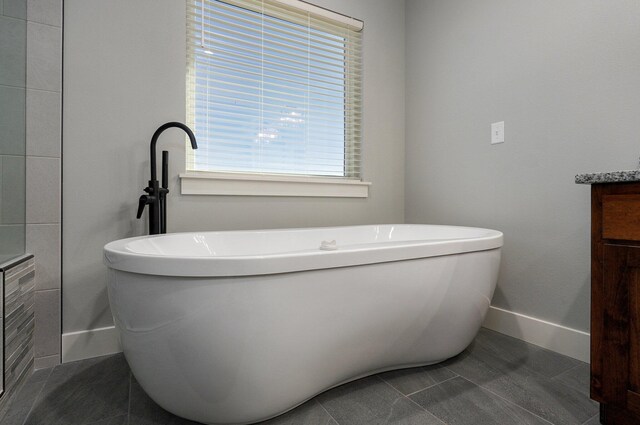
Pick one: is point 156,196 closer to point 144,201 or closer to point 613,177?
point 144,201

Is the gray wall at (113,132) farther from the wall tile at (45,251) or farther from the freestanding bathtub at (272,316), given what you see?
the freestanding bathtub at (272,316)

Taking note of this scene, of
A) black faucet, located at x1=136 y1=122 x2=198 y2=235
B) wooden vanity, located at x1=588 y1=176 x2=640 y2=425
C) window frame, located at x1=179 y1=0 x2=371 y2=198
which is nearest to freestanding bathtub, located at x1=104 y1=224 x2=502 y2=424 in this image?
black faucet, located at x1=136 y1=122 x2=198 y2=235

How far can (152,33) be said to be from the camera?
5.58 ft

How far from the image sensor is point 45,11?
1477 mm

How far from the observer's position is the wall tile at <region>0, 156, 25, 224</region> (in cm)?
131

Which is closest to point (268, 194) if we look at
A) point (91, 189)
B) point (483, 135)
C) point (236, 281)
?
point (91, 189)

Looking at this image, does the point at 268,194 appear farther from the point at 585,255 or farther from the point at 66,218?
the point at 585,255

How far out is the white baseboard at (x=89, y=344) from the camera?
5.04 feet

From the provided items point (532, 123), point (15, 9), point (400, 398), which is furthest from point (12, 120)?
point (532, 123)

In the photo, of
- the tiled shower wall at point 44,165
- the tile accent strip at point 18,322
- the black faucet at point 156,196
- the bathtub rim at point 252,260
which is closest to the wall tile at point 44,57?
the tiled shower wall at point 44,165

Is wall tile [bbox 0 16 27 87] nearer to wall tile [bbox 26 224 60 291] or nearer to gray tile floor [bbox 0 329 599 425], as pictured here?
wall tile [bbox 26 224 60 291]

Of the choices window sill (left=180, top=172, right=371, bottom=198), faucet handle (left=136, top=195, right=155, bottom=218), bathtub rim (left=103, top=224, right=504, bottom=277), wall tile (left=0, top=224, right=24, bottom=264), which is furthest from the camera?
window sill (left=180, top=172, right=371, bottom=198)

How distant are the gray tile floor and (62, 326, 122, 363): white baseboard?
0.18 feet

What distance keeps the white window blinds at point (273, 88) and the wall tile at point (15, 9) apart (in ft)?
2.22
